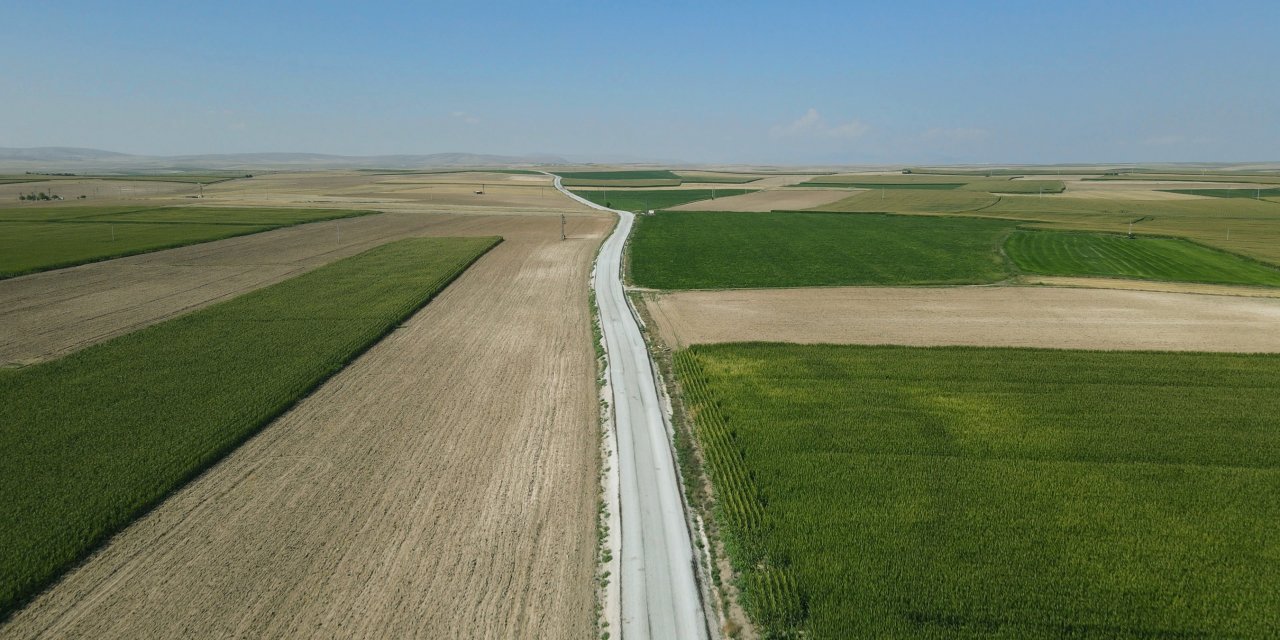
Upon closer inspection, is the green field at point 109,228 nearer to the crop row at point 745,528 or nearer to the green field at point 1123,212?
the crop row at point 745,528

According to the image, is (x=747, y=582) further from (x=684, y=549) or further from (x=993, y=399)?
(x=993, y=399)

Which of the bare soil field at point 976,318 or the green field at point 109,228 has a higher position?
the green field at point 109,228

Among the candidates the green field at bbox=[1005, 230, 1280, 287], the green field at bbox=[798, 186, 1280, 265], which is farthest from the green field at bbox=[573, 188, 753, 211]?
the green field at bbox=[1005, 230, 1280, 287]

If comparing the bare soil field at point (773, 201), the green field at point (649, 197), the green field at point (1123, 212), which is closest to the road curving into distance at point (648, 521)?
the green field at point (1123, 212)

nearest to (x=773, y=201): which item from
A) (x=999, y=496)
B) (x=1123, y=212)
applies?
(x=1123, y=212)

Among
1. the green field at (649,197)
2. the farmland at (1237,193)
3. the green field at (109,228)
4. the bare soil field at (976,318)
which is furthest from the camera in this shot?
the farmland at (1237,193)

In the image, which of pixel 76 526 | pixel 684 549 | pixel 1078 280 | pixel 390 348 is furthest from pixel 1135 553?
pixel 1078 280

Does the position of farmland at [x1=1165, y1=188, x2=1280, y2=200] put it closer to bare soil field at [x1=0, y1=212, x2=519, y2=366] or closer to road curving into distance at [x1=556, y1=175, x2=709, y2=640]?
bare soil field at [x1=0, y1=212, x2=519, y2=366]

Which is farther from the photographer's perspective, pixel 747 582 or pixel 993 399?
pixel 993 399
